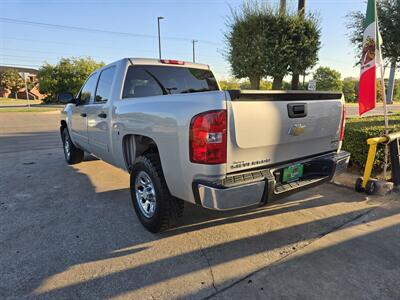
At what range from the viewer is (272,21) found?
10.1 m

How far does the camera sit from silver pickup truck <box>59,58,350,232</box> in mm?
2434

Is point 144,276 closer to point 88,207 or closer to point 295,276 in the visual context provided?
point 295,276

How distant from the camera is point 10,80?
61625 mm

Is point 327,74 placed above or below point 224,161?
above

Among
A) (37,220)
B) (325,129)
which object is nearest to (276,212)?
(325,129)

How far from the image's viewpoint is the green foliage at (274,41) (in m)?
10.1

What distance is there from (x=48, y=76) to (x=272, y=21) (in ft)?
120

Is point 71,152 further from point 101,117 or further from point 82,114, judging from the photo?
point 101,117

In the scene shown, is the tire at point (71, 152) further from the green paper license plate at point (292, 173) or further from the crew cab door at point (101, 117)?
the green paper license plate at point (292, 173)

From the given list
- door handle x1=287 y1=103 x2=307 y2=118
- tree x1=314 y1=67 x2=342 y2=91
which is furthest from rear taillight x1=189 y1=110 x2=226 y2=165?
tree x1=314 y1=67 x2=342 y2=91

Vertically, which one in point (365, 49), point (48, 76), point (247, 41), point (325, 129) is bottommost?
point (325, 129)

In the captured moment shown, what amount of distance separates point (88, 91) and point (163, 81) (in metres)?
1.67

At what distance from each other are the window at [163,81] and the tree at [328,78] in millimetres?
42238

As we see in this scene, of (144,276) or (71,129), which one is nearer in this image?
(144,276)
